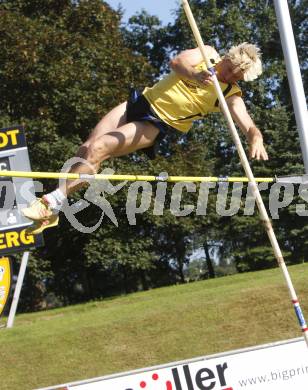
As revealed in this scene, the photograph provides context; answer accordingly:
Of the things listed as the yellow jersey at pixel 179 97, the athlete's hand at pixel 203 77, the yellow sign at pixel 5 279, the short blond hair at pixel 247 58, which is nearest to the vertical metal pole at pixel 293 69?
the short blond hair at pixel 247 58

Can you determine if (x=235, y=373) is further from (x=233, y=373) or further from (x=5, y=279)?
(x=5, y=279)

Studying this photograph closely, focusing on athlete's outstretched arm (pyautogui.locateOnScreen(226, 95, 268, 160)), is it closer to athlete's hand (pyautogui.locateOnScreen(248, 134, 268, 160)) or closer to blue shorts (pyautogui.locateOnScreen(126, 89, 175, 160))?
athlete's hand (pyautogui.locateOnScreen(248, 134, 268, 160))

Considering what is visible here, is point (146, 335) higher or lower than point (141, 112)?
lower

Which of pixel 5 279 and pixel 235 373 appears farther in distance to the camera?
pixel 5 279

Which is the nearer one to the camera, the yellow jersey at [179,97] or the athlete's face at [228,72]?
the athlete's face at [228,72]

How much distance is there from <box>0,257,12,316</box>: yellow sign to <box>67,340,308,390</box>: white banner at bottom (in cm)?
464

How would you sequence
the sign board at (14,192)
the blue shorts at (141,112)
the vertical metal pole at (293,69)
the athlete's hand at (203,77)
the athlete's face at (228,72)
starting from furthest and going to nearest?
the sign board at (14,192)
the blue shorts at (141,112)
the athlete's face at (228,72)
the vertical metal pole at (293,69)
the athlete's hand at (203,77)

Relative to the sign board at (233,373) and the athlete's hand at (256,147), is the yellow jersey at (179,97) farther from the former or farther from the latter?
the sign board at (233,373)

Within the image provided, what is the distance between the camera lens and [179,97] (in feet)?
16.7

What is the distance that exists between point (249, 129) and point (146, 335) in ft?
15.7

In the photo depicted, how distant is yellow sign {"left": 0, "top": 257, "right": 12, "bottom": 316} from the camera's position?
1035 centimetres

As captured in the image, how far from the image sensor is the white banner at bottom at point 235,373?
6.13 metres

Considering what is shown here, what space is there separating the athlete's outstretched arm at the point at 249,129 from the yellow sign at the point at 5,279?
5.92 meters

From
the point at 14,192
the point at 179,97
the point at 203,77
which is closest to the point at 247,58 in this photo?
the point at 203,77
